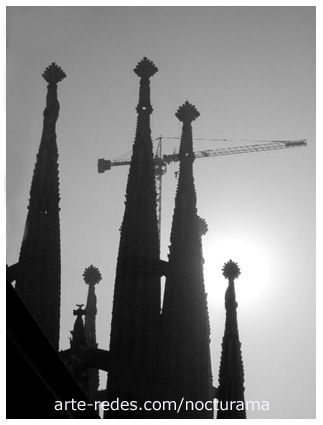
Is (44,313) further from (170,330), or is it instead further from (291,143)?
(291,143)

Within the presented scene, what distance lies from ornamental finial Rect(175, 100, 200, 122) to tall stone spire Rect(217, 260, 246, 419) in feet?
41.8

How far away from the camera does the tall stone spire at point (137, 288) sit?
4600 centimetres

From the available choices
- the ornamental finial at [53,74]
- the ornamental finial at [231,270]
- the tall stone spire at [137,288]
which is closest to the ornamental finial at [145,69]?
the tall stone spire at [137,288]

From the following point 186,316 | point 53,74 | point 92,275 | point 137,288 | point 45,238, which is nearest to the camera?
point 186,316

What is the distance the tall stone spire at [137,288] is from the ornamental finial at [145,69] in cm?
239

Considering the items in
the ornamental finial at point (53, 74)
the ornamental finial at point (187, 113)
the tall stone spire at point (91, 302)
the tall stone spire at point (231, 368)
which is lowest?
the tall stone spire at point (231, 368)

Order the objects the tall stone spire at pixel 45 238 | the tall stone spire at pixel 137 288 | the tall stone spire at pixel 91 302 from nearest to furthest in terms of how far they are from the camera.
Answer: the tall stone spire at pixel 137 288 → the tall stone spire at pixel 45 238 → the tall stone spire at pixel 91 302

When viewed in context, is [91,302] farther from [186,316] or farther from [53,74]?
[53,74]

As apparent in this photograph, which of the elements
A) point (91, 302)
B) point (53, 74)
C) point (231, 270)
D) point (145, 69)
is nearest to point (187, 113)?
point (145, 69)

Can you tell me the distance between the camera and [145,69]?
55.4m

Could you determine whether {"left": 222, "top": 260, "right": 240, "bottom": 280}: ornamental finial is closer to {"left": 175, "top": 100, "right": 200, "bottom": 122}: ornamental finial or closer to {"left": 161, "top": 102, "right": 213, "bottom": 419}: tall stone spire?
{"left": 161, "top": 102, "right": 213, "bottom": 419}: tall stone spire

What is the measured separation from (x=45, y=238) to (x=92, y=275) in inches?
428

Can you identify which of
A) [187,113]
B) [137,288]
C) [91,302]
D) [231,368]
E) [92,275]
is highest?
[187,113]

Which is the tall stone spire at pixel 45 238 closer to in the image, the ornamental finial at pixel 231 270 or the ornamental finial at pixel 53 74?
the ornamental finial at pixel 53 74
